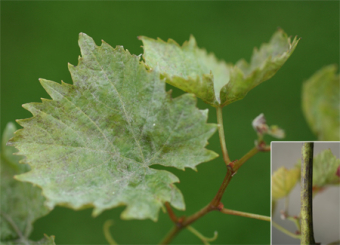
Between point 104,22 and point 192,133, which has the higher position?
point 104,22

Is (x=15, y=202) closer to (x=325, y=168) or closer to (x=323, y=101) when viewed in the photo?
(x=325, y=168)

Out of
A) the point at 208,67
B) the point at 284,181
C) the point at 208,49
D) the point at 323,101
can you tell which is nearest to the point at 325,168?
the point at 284,181

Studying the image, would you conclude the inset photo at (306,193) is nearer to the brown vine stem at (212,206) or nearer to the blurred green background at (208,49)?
the brown vine stem at (212,206)

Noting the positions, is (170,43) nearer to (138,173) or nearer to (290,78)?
(138,173)

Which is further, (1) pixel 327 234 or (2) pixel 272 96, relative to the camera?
(2) pixel 272 96

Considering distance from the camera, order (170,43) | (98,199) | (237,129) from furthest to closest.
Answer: (237,129)
(170,43)
(98,199)

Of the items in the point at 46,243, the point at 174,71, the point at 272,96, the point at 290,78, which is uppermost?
the point at 290,78

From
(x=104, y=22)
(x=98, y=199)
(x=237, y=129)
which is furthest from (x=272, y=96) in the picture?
(x=98, y=199)
